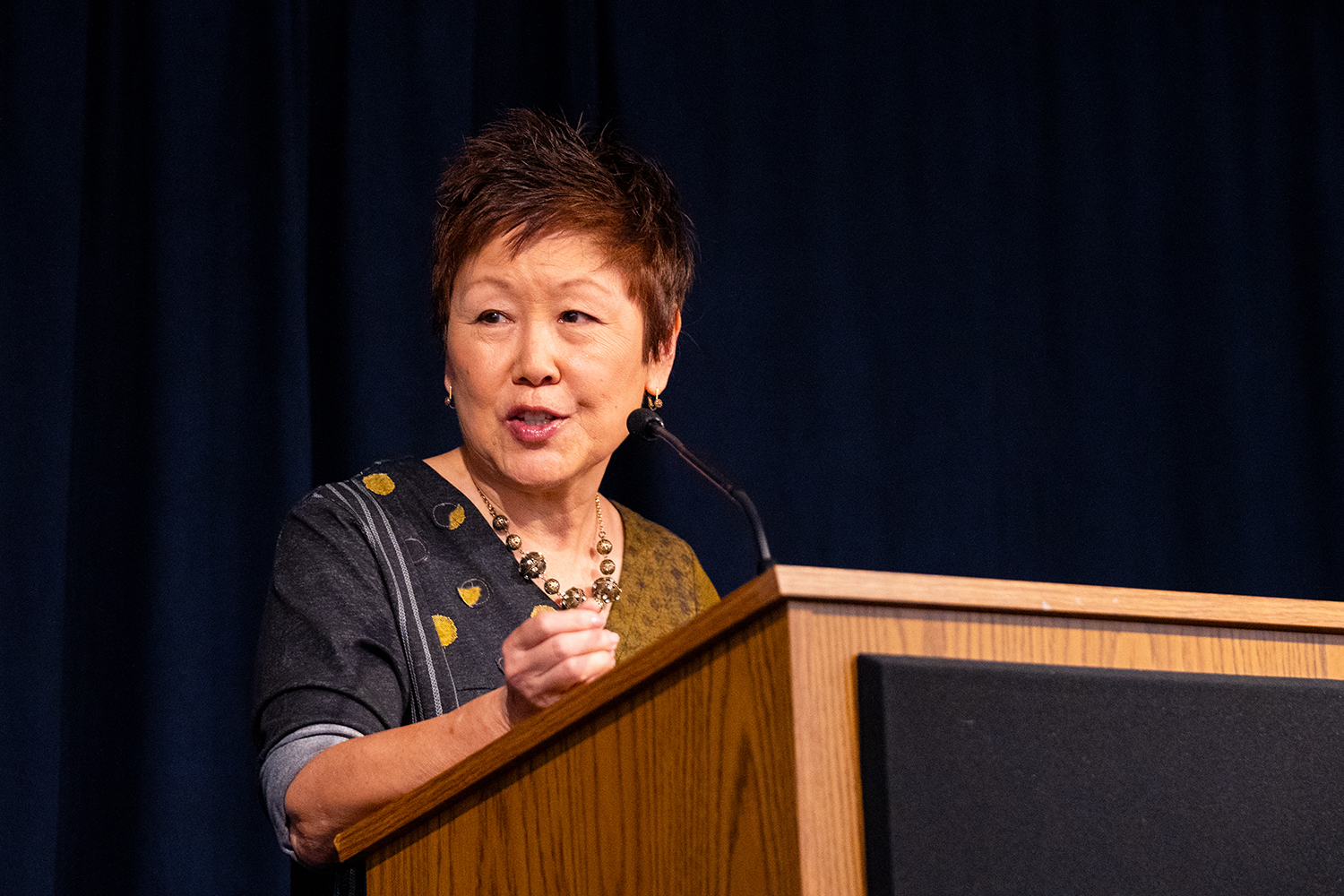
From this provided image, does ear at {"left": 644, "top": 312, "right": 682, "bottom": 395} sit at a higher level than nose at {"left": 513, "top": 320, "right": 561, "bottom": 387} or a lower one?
higher

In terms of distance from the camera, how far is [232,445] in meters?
2.28

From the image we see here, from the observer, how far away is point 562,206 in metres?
1.61

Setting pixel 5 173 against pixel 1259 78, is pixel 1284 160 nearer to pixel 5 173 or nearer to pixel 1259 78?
pixel 1259 78

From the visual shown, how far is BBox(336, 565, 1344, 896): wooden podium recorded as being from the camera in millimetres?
761

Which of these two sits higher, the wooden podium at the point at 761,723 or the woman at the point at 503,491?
the woman at the point at 503,491

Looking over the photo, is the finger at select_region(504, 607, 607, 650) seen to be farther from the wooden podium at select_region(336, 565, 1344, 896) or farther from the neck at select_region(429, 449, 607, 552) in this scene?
the neck at select_region(429, 449, 607, 552)

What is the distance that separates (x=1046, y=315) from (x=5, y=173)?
210 centimetres

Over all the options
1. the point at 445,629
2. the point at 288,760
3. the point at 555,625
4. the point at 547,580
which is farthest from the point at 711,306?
the point at 555,625

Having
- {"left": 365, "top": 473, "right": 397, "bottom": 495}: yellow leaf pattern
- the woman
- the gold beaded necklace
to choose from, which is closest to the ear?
the woman

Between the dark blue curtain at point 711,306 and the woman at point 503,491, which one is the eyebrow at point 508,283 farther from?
the dark blue curtain at point 711,306

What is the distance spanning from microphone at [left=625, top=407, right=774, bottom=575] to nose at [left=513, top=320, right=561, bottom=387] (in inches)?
7.1

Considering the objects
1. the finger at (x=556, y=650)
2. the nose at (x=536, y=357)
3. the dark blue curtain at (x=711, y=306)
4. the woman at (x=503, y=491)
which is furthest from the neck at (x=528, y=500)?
the dark blue curtain at (x=711, y=306)

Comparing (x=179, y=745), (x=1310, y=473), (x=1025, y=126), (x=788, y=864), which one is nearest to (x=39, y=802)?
(x=179, y=745)

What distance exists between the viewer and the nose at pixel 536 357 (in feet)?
5.14
